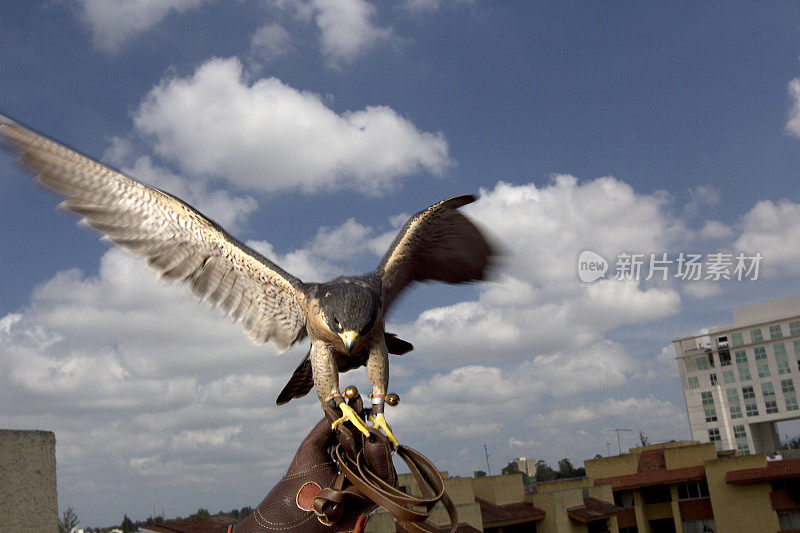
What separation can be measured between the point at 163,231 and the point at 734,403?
2406 inches

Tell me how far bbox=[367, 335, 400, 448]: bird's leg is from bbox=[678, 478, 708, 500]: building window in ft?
95.4

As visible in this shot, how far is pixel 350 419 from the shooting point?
336cm

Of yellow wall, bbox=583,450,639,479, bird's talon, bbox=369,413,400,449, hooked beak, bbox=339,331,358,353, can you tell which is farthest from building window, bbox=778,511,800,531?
hooked beak, bbox=339,331,358,353

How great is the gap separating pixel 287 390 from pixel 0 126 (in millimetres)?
2560

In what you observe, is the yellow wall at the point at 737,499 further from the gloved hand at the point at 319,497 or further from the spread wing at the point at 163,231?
the gloved hand at the point at 319,497

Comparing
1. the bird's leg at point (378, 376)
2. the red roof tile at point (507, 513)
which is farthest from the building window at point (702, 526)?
the bird's leg at point (378, 376)

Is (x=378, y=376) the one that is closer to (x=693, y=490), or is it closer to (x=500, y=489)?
(x=500, y=489)

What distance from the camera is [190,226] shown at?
4309mm

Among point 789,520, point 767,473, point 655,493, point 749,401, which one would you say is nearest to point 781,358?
point 749,401

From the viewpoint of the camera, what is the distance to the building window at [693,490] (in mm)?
28141

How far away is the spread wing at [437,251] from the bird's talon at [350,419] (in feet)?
3.07

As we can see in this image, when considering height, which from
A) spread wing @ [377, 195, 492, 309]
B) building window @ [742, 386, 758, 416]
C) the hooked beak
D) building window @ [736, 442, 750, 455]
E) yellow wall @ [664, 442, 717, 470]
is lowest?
building window @ [736, 442, 750, 455]

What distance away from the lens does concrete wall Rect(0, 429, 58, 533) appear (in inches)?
174

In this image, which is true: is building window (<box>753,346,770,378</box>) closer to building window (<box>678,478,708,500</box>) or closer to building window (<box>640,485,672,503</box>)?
building window (<box>640,485,672,503</box>)
